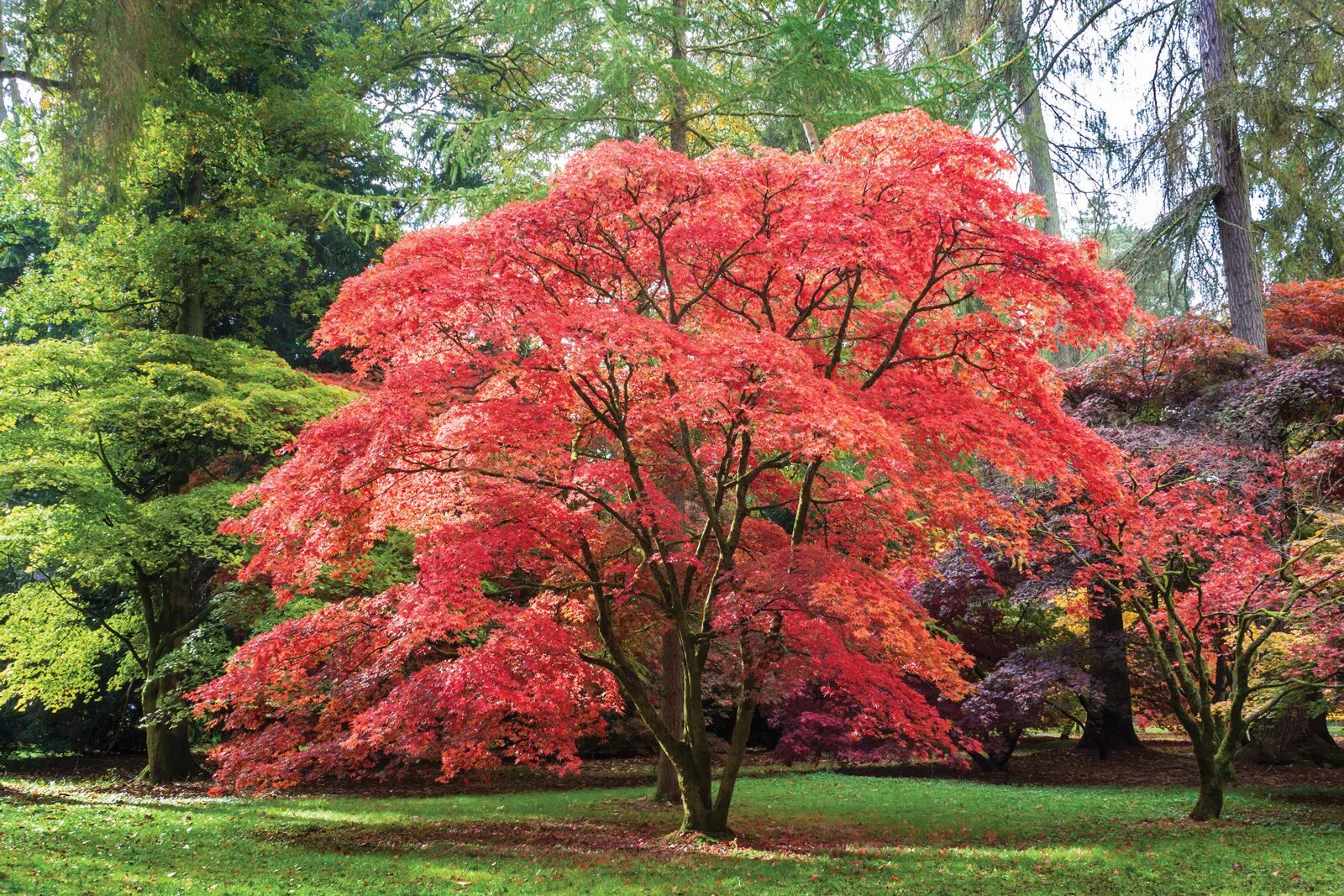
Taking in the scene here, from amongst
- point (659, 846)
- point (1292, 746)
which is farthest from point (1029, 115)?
point (659, 846)

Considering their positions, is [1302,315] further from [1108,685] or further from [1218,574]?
[1218,574]

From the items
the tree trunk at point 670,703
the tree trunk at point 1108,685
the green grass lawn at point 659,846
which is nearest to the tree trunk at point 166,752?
the green grass lawn at point 659,846

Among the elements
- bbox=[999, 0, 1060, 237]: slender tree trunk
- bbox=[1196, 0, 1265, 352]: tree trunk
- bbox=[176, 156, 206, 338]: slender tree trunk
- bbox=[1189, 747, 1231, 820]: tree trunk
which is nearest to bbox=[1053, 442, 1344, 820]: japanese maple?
bbox=[1189, 747, 1231, 820]: tree trunk

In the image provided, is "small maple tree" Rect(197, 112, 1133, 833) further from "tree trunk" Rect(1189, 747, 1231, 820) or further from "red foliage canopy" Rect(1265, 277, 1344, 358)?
"red foliage canopy" Rect(1265, 277, 1344, 358)

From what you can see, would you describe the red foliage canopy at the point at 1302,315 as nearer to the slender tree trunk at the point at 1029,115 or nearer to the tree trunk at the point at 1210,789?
the slender tree trunk at the point at 1029,115

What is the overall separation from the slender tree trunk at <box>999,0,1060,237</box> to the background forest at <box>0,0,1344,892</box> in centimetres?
12

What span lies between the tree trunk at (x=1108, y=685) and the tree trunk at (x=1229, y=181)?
5022mm

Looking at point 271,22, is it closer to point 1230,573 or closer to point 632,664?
point 632,664

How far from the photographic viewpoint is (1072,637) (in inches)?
625

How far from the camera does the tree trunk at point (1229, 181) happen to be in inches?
564

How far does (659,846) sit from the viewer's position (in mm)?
8195

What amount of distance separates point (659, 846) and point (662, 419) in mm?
3881

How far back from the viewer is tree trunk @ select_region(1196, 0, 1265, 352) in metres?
14.3

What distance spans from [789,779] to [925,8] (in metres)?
14.6
